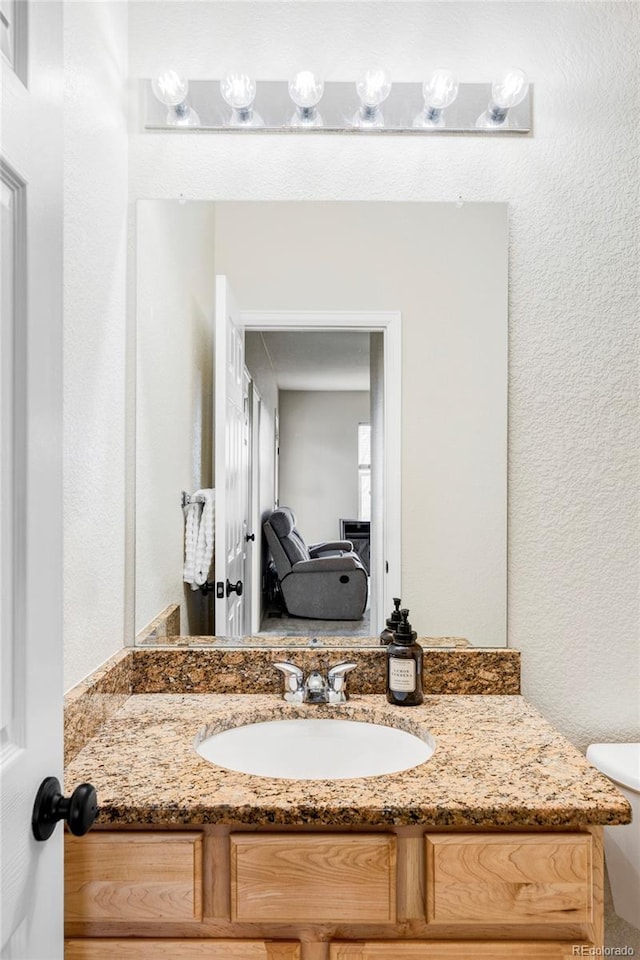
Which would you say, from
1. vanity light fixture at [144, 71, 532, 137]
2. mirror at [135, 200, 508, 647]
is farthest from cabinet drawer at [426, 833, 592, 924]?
vanity light fixture at [144, 71, 532, 137]

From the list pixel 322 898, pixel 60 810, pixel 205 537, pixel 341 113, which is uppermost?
pixel 341 113

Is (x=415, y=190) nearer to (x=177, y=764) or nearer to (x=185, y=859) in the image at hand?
(x=177, y=764)

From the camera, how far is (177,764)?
42.1 inches

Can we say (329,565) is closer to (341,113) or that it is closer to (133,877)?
(133,877)

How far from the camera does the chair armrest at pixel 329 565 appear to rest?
5.06 ft

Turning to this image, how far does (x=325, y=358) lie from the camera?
5.03ft

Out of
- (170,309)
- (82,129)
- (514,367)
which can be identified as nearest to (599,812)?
(514,367)

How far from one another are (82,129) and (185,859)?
4.14 ft

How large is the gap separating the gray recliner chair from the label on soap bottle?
197 mm

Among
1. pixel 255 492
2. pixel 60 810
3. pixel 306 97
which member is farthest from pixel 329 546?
pixel 306 97

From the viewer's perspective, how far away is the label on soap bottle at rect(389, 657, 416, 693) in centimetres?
135

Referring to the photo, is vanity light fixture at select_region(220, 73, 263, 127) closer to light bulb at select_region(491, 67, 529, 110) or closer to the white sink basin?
light bulb at select_region(491, 67, 529, 110)

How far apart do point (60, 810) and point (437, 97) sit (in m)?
1.56

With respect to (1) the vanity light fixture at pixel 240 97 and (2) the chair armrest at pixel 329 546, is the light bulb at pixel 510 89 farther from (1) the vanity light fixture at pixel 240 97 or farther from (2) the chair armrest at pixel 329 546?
(2) the chair armrest at pixel 329 546
